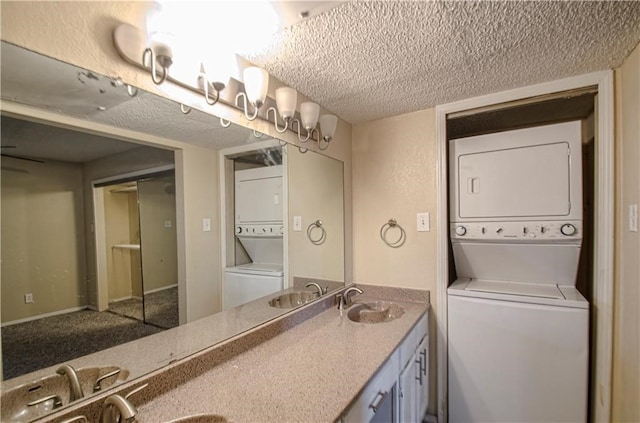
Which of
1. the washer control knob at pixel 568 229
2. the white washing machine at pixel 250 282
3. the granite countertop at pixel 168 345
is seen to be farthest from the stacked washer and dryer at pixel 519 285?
the granite countertop at pixel 168 345

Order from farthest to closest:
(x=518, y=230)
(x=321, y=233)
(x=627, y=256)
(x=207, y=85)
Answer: (x=321, y=233) < (x=518, y=230) < (x=627, y=256) < (x=207, y=85)

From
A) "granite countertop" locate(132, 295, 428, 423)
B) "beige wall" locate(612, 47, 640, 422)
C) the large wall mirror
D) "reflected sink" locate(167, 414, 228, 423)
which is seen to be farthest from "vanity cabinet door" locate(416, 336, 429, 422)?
"reflected sink" locate(167, 414, 228, 423)

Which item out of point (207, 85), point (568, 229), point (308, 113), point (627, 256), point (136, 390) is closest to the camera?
point (136, 390)

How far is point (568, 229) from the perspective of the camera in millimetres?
1679

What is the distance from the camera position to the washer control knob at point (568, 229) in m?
1.67

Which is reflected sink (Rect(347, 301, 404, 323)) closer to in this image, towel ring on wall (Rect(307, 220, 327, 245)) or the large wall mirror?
towel ring on wall (Rect(307, 220, 327, 245))

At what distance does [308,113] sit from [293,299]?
1.06 m

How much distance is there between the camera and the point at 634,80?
1273 mm

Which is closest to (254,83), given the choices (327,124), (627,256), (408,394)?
(327,124)

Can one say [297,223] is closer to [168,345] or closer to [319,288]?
[319,288]

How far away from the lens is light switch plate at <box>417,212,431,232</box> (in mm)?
1959

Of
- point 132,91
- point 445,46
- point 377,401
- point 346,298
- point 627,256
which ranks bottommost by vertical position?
point 377,401

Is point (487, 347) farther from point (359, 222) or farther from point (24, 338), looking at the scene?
point (24, 338)

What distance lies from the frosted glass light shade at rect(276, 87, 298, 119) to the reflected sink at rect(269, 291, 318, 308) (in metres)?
0.97
